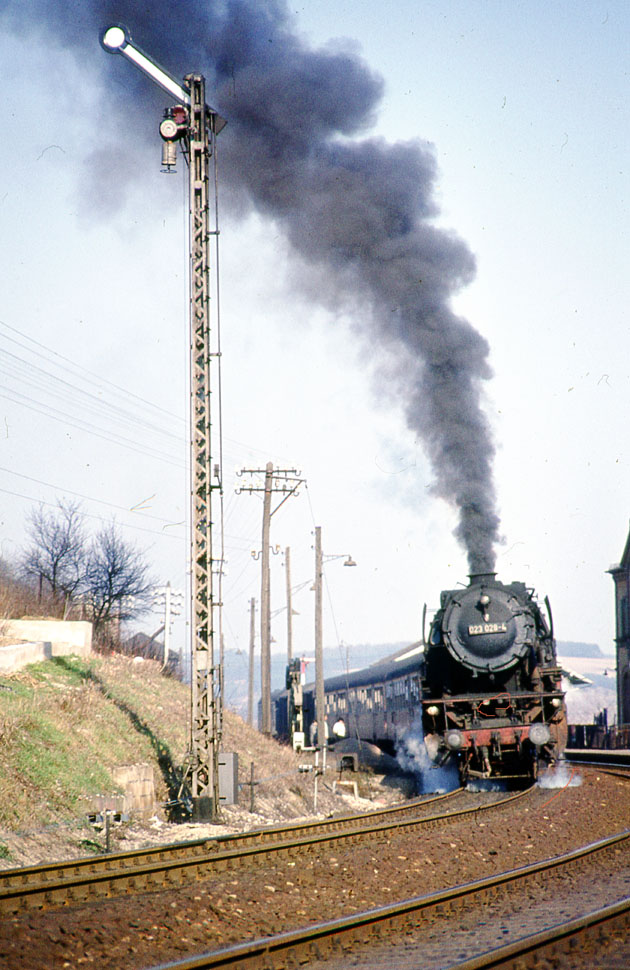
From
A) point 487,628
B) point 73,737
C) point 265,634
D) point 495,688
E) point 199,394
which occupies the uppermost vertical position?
point 199,394

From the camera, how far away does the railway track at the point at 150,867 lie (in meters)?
7.84

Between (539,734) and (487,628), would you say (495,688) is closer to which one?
(487,628)

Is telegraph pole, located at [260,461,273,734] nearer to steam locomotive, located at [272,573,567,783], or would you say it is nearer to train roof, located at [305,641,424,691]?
train roof, located at [305,641,424,691]

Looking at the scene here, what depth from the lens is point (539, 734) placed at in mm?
16984

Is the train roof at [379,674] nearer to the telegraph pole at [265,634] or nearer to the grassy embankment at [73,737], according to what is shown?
the telegraph pole at [265,634]

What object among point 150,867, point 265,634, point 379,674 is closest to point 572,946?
point 150,867

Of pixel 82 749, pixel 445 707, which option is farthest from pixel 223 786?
pixel 445 707

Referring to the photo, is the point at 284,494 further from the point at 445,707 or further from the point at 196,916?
the point at 196,916

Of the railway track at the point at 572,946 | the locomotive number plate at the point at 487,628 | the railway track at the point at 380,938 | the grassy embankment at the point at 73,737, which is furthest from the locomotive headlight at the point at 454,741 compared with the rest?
the railway track at the point at 572,946

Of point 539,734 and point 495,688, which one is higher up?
point 495,688

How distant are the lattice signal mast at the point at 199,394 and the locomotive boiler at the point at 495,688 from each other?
4680 mm

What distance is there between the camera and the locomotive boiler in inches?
685

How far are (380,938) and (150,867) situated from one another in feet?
9.42

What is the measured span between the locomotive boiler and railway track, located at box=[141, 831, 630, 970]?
30.9 ft
